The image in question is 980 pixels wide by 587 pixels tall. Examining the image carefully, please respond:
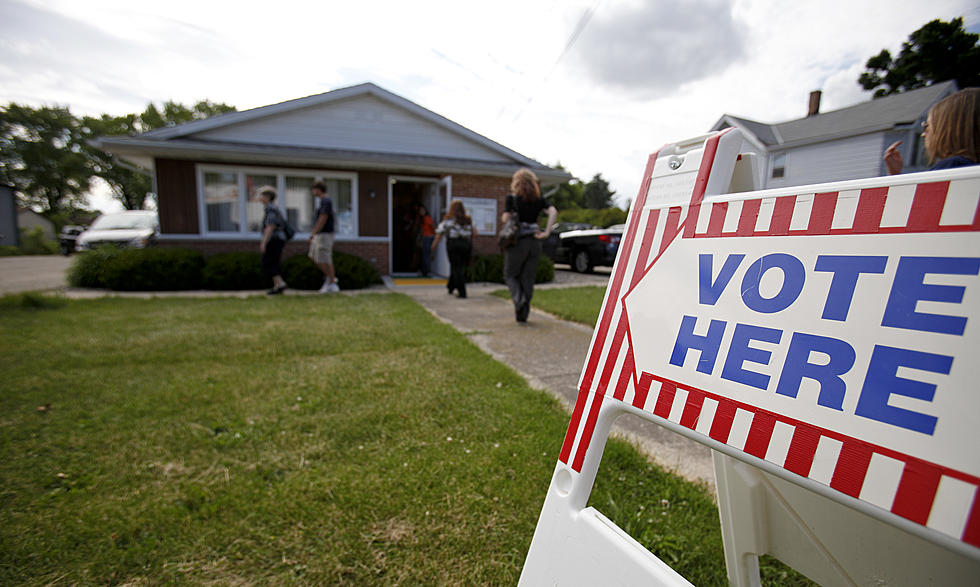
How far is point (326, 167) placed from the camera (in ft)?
35.4

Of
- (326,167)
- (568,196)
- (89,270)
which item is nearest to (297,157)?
(326,167)

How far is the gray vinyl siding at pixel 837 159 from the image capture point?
1653 cm

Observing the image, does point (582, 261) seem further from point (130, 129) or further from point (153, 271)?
point (130, 129)

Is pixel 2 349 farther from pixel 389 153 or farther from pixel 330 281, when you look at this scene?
pixel 389 153

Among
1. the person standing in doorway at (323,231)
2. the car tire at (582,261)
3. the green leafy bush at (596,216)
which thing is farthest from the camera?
the green leafy bush at (596,216)

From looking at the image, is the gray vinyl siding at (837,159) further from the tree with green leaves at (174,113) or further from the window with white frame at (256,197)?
the tree with green leaves at (174,113)

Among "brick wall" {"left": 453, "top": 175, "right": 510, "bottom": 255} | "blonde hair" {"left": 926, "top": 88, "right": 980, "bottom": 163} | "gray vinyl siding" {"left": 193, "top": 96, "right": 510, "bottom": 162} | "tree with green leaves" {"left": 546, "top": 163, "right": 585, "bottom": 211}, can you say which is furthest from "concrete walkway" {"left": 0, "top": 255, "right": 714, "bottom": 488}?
"tree with green leaves" {"left": 546, "top": 163, "right": 585, "bottom": 211}

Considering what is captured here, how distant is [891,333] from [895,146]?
2413 millimetres

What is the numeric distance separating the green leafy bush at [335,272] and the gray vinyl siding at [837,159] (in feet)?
50.4

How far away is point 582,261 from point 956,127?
11317 mm

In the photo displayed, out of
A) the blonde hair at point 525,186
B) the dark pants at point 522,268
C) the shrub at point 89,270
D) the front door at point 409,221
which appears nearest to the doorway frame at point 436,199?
the front door at point 409,221

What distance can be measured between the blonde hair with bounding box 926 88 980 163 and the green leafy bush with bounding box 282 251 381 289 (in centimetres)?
858

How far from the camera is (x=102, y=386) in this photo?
10.6 feet

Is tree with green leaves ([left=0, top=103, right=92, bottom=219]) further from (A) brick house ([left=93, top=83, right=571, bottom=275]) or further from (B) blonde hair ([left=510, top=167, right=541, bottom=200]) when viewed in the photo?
(B) blonde hair ([left=510, top=167, right=541, bottom=200])
